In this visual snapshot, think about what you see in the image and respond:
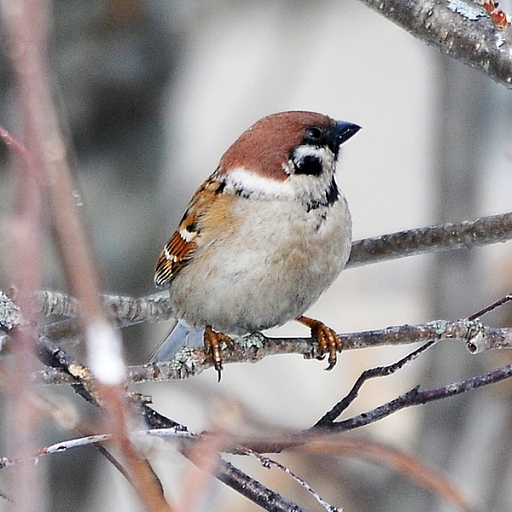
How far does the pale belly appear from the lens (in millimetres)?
1726

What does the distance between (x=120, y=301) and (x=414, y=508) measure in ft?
3.96

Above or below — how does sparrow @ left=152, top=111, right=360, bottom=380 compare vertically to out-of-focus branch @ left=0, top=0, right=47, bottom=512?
above

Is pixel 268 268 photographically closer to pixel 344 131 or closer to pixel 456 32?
pixel 344 131

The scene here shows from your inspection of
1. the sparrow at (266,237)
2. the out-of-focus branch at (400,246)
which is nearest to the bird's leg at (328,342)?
the sparrow at (266,237)

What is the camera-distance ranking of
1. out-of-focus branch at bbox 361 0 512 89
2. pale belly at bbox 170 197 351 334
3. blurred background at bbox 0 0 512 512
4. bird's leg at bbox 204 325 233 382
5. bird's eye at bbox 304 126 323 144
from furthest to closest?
blurred background at bbox 0 0 512 512 → bird's eye at bbox 304 126 323 144 → pale belly at bbox 170 197 351 334 → bird's leg at bbox 204 325 233 382 → out-of-focus branch at bbox 361 0 512 89

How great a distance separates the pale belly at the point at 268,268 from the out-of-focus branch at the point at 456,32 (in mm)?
469

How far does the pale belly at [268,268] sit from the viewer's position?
1.73 meters

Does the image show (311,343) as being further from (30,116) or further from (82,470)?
(82,470)

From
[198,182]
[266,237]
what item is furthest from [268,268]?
[198,182]

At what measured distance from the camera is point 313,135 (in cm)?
184

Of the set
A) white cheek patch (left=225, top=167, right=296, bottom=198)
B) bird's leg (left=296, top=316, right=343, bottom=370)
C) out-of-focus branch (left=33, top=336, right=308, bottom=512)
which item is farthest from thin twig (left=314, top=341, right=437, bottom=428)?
white cheek patch (left=225, top=167, right=296, bottom=198)

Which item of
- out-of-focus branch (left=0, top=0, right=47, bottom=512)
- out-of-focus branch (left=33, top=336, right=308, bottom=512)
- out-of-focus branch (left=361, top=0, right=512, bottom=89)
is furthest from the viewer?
out-of-focus branch (left=361, top=0, right=512, bottom=89)

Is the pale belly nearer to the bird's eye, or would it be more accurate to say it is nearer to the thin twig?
the bird's eye

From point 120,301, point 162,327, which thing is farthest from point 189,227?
point 162,327
